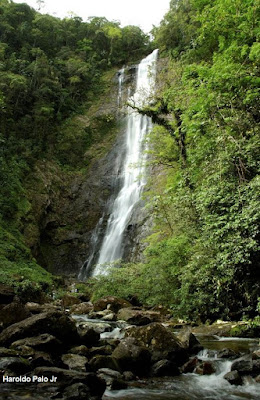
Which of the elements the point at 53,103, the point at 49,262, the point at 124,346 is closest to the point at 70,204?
the point at 49,262

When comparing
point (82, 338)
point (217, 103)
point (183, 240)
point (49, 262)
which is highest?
point (217, 103)

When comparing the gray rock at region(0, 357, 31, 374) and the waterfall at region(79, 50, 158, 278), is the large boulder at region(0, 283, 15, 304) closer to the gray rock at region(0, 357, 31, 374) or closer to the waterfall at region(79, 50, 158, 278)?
the gray rock at region(0, 357, 31, 374)

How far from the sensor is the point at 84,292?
1683 cm

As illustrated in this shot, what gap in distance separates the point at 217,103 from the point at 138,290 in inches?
323

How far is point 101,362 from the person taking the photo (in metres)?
5.45

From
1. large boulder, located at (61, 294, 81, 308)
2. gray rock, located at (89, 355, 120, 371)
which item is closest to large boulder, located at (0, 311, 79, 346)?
gray rock, located at (89, 355, 120, 371)

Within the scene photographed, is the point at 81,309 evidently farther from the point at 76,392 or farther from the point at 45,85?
the point at 45,85

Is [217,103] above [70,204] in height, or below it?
above

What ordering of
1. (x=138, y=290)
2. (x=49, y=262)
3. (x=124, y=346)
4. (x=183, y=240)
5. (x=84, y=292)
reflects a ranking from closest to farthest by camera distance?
(x=124, y=346) < (x=183, y=240) < (x=138, y=290) < (x=84, y=292) < (x=49, y=262)

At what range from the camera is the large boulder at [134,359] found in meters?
5.69

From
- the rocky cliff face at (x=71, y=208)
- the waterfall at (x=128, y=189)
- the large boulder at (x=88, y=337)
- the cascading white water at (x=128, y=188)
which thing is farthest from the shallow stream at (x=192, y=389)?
the rocky cliff face at (x=71, y=208)

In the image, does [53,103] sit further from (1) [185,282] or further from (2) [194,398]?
(2) [194,398]

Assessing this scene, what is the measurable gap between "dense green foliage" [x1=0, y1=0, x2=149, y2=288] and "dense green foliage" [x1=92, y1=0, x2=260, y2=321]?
309 inches

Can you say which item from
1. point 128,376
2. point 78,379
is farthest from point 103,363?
point 78,379
